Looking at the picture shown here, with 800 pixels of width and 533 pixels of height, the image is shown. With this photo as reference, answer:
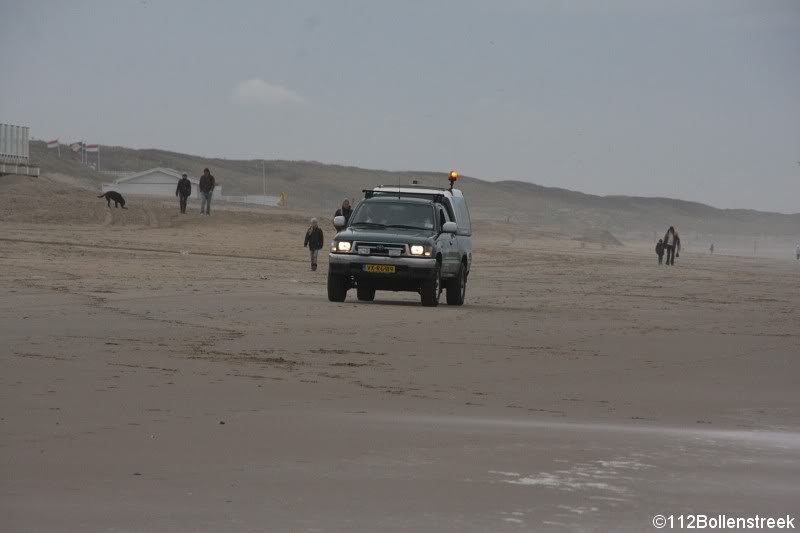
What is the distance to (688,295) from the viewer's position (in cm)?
2844

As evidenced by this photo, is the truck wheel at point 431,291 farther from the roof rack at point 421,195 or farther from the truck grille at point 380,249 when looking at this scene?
the roof rack at point 421,195

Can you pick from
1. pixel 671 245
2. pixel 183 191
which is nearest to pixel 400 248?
pixel 671 245

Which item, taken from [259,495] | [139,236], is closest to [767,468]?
[259,495]

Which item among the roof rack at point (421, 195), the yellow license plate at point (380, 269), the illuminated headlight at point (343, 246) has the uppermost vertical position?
the roof rack at point (421, 195)

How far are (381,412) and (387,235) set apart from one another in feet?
40.9

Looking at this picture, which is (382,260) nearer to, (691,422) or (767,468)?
(691,422)

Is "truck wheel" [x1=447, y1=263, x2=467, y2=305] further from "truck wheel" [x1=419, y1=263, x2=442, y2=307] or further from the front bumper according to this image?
the front bumper

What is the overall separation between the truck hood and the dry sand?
1.00 metres

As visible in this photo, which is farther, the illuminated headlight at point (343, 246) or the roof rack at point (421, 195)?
the roof rack at point (421, 195)

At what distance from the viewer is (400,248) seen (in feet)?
73.2

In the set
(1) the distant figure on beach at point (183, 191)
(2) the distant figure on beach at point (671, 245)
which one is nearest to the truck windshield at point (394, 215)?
(2) the distant figure on beach at point (671, 245)

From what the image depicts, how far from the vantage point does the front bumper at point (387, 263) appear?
22.2 meters

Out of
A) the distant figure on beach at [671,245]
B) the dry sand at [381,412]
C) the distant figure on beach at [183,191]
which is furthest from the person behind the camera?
the distant figure on beach at [183,191]

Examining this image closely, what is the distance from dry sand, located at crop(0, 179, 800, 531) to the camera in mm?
6785
